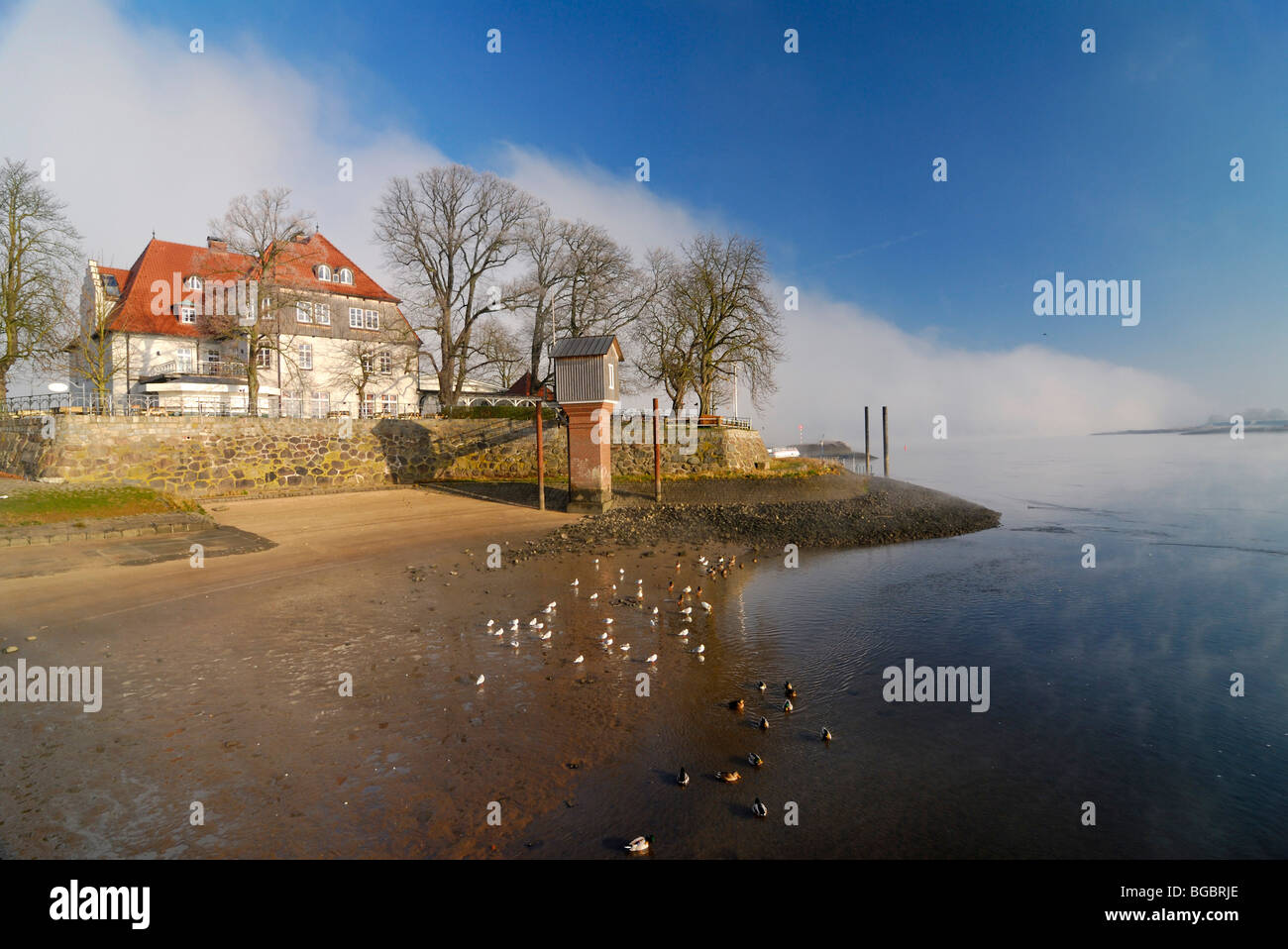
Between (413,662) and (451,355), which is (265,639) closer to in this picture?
(413,662)

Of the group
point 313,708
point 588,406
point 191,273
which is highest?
point 191,273

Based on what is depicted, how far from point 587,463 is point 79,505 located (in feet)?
51.4

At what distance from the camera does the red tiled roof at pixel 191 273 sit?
38000 millimetres

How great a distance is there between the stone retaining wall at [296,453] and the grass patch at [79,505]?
5390 mm

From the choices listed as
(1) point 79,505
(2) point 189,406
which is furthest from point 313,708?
(2) point 189,406

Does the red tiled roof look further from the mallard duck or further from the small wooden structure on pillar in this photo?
the mallard duck

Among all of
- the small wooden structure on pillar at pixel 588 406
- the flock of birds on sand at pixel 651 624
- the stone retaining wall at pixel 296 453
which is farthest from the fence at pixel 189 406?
the flock of birds on sand at pixel 651 624

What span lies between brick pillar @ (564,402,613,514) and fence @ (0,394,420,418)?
13309 millimetres

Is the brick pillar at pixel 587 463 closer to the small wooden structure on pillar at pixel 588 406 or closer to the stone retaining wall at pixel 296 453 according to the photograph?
the small wooden structure on pillar at pixel 588 406

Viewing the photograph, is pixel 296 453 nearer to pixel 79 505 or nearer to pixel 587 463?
pixel 79 505

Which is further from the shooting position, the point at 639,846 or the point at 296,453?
the point at 296,453

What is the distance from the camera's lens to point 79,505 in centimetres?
1759

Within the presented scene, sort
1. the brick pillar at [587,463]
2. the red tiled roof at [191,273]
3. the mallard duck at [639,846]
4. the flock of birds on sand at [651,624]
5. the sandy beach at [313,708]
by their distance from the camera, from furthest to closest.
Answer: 1. the red tiled roof at [191,273]
2. the brick pillar at [587,463]
3. the flock of birds on sand at [651,624]
4. the sandy beach at [313,708]
5. the mallard duck at [639,846]

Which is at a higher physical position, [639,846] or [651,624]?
[651,624]
